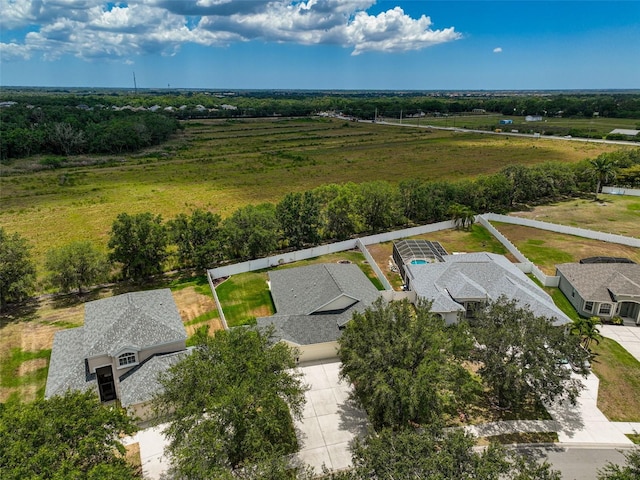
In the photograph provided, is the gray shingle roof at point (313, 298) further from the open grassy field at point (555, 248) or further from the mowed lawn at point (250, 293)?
the open grassy field at point (555, 248)

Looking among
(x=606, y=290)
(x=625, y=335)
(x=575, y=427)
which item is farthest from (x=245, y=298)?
(x=625, y=335)

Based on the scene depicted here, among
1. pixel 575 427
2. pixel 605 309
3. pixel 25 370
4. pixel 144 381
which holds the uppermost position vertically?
pixel 144 381

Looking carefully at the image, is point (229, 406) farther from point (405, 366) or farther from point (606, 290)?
point (606, 290)

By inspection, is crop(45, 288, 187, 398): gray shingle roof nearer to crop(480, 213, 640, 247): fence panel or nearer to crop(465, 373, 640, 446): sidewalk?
crop(465, 373, 640, 446): sidewalk

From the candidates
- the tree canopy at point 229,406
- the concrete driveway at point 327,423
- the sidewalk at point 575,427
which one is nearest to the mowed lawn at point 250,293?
the concrete driveway at point 327,423

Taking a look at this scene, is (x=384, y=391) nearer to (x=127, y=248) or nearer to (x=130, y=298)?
(x=130, y=298)

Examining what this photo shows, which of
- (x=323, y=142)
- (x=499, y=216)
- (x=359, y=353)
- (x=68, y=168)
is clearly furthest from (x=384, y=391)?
(x=323, y=142)

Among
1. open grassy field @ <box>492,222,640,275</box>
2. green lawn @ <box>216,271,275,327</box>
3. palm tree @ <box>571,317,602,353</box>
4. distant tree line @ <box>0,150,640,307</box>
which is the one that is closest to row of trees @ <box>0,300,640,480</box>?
palm tree @ <box>571,317,602,353</box>
